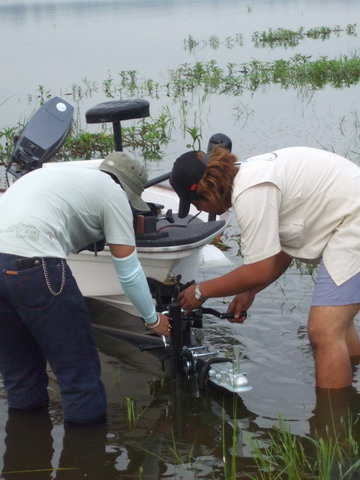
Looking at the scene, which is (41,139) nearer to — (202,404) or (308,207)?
(202,404)

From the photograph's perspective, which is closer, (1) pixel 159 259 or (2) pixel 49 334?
(2) pixel 49 334

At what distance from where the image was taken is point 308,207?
4438 millimetres

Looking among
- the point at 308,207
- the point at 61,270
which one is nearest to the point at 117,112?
the point at 308,207

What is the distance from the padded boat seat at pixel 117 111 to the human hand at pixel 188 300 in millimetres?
1763

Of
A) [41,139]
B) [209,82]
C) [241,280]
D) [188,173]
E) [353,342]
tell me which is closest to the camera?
[188,173]

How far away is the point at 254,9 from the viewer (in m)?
44.9

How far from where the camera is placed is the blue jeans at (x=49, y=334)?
394cm

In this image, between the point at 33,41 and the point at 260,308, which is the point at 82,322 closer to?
the point at 260,308

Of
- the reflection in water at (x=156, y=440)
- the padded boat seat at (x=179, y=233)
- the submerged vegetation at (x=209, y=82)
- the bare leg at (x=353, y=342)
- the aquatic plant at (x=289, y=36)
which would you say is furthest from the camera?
the aquatic plant at (x=289, y=36)

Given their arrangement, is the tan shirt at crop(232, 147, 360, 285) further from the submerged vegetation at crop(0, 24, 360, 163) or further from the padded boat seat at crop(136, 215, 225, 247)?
the submerged vegetation at crop(0, 24, 360, 163)

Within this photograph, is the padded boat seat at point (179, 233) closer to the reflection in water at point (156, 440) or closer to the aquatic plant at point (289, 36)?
the reflection in water at point (156, 440)

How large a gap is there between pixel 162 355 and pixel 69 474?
47.8 inches

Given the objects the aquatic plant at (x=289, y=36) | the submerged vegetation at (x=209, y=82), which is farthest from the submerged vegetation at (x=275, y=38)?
the submerged vegetation at (x=209, y=82)

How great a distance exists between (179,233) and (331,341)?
1385 mm
